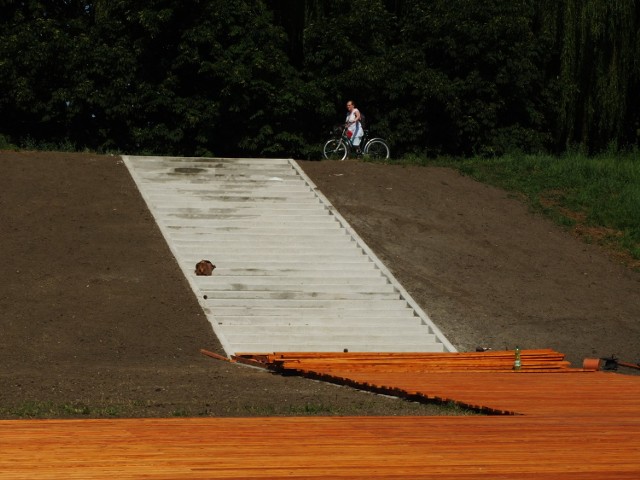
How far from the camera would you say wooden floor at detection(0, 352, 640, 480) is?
6.21 metres

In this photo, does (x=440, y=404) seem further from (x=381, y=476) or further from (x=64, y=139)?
(x=64, y=139)

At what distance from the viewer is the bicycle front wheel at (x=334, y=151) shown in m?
27.1

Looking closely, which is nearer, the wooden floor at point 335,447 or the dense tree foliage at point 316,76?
the wooden floor at point 335,447

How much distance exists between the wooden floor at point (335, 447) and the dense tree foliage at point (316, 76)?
71.5 ft

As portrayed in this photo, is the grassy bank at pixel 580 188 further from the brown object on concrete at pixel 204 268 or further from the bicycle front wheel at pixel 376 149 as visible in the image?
the brown object on concrete at pixel 204 268

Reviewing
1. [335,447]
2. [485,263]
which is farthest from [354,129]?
[335,447]

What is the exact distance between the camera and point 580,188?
24.9m

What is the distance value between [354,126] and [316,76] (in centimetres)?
481

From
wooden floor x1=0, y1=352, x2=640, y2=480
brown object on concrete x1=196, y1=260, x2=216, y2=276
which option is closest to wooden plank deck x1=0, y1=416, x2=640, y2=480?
wooden floor x1=0, y1=352, x2=640, y2=480

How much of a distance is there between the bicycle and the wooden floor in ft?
59.6

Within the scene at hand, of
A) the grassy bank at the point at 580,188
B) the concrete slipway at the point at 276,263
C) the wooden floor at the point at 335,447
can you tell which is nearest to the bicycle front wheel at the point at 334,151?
the grassy bank at the point at 580,188

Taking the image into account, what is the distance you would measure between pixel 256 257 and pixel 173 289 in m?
2.38

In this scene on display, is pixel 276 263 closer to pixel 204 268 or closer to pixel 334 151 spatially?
pixel 204 268

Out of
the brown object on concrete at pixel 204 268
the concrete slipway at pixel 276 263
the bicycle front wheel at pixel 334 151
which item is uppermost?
the brown object on concrete at pixel 204 268
